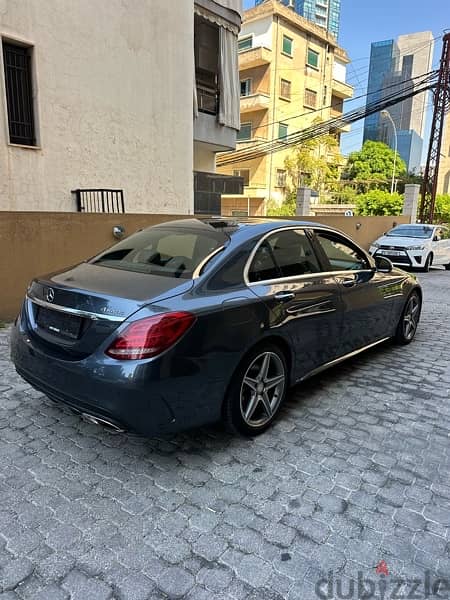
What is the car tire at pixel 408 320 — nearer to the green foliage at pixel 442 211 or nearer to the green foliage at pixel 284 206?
the green foliage at pixel 284 206

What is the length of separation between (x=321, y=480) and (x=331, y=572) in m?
0.68

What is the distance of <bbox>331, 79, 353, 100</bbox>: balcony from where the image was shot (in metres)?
39.0

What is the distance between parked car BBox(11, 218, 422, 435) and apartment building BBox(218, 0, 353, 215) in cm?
2937

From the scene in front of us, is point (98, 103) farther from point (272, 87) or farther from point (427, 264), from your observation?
point (272, 87)

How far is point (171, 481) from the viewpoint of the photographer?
8.55 feet

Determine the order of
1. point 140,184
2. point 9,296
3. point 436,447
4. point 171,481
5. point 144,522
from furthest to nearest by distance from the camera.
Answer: point 140,184
point 9,296
point 436,447
point 171,481
point 144,522

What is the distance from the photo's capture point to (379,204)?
28641 millimetres

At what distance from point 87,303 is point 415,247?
12354 millimetres

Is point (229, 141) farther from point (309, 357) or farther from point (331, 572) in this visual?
point (331, 572)

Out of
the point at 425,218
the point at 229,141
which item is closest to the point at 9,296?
the point at 229,141

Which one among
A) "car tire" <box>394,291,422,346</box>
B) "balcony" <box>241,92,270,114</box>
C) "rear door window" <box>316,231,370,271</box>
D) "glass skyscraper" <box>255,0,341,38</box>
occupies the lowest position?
"car tire" <box>394,291,422,346</box>

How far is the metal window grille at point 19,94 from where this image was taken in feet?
24.3

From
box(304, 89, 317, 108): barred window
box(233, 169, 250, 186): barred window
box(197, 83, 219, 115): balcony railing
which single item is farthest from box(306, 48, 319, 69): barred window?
box(197, 83, 219, 115): balcony railing

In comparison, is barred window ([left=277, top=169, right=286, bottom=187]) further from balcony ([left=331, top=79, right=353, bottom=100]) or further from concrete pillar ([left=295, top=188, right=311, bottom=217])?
concrete pillar ([left=295, top=188, right=311, bottom=217])
